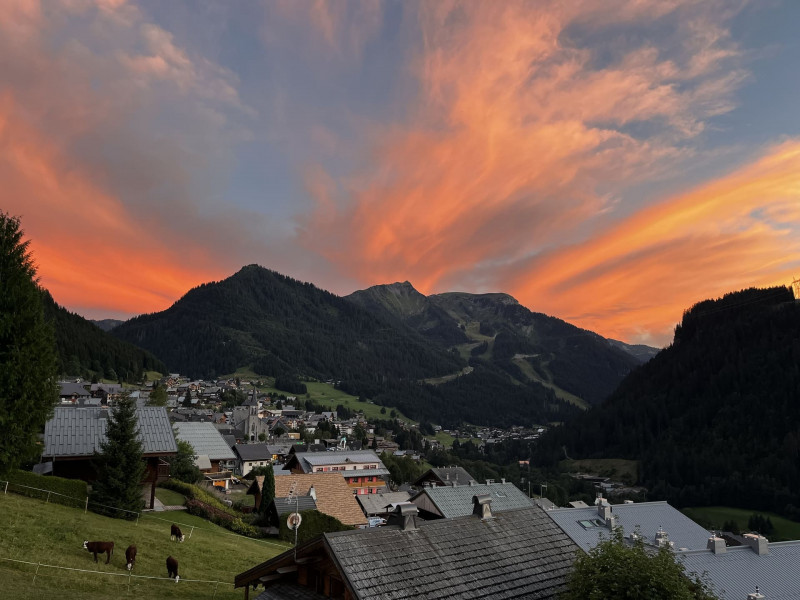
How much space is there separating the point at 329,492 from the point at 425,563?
44696 millimetres

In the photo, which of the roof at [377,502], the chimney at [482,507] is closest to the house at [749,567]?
the chimney at [482,507]

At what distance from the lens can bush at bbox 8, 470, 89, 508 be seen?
28.3 metres

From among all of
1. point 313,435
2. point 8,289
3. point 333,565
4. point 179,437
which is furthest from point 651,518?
point 313,435

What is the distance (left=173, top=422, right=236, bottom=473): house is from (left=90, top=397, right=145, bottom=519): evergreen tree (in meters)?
48.9

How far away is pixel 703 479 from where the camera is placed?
194 meters

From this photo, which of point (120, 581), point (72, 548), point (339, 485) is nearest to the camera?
point (120, 581)

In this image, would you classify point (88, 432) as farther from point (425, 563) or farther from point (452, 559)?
point (452, 559)

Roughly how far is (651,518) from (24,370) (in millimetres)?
49882

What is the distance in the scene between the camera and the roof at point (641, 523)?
4206 centimetres

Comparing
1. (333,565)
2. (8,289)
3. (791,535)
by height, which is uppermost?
(8,289)

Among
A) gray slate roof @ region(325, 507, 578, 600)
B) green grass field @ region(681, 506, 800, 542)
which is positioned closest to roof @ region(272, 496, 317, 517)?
gray slate roof @ region(325, 507, 578, 600)

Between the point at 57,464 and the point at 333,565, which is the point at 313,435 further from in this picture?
the point at 333,565

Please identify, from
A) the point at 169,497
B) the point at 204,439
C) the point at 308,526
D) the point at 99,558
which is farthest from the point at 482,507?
the point at 204,439

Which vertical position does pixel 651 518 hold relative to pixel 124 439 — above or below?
below
